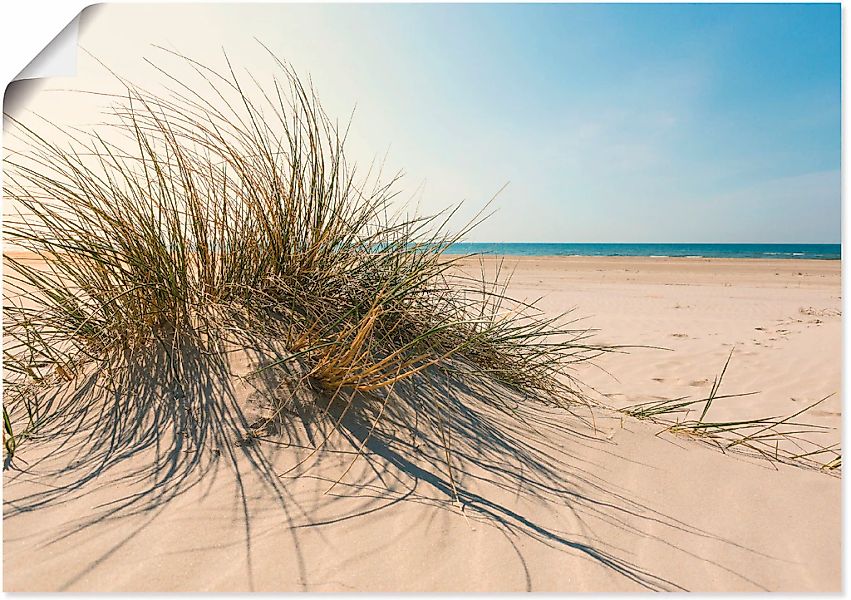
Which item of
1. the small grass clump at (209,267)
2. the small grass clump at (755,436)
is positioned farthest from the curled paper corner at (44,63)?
the small grass clump at (755,436)

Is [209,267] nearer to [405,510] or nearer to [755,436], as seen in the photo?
[405,510]

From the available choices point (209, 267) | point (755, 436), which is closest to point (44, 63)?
point (209, 267)

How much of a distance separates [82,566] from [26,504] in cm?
35

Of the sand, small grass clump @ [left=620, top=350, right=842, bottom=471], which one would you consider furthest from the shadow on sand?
small grass clump @ [left=620, top=350, right=842, bottom=471]

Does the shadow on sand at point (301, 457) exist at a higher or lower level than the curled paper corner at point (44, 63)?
lower

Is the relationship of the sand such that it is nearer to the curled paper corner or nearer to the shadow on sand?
the shadow on sand

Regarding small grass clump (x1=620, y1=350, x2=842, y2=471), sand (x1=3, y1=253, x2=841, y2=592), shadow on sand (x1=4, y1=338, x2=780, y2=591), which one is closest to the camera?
sand (x1=3, y1=253, x2=841, y2=592)

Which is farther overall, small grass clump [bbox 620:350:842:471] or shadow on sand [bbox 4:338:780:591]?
small grass clump [bbox 620:350:842:471]

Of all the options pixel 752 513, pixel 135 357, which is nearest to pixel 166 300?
pixel 135 357

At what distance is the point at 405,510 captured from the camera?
5.26ft

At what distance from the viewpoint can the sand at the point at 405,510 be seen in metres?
1.37

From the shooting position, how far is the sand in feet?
4.48

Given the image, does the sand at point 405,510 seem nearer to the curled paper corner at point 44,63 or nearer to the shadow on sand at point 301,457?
the shadow on sand at point 301,457

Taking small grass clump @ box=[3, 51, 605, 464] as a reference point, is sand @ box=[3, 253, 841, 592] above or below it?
below
